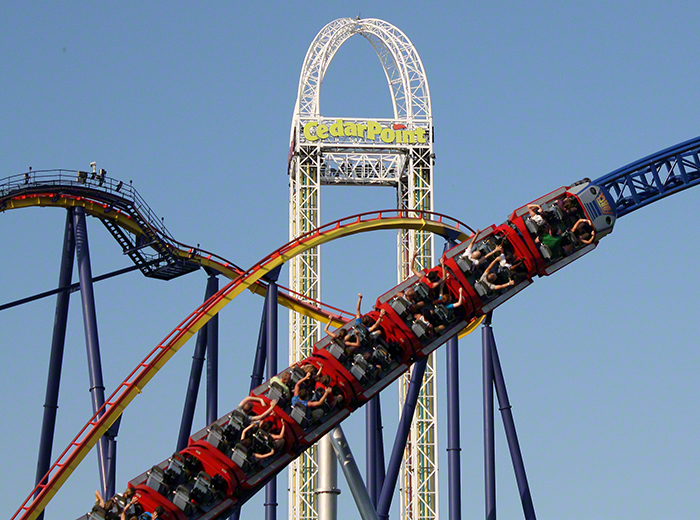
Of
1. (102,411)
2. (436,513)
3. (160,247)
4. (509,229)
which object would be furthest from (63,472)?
(436,513)

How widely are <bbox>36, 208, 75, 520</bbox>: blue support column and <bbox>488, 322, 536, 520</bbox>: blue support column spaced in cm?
749

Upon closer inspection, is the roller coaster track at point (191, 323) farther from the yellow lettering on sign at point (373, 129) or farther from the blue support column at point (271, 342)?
the yellow lettering on sign at point (373, 129)

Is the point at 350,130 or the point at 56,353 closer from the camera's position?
the point at 56,353

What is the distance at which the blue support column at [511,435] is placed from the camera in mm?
21078

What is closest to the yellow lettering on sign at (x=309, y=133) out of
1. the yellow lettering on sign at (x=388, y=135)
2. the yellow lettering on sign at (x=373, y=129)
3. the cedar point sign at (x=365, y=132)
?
the cedar point sign at (x=365, y=132)

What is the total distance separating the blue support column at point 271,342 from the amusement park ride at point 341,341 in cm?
2

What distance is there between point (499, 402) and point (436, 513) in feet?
47.6

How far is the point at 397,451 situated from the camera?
796 inches

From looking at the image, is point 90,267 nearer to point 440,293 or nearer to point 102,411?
point 102,411

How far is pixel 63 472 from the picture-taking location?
18438 millimetres

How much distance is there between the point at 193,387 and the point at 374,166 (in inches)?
669

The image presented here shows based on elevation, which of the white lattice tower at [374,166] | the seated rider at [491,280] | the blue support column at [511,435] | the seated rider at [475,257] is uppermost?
the white lattice tower at [374,166]

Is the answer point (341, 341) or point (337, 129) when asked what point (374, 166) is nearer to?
point (337, 129)

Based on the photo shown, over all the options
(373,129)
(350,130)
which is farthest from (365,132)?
(350,130)
